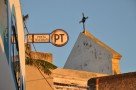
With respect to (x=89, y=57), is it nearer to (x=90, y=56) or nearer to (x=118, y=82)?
(x=90, y=56)

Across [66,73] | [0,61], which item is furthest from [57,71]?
[0,61]

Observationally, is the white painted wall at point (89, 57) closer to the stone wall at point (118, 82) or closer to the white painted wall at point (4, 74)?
the stone wall at point (118, 82)

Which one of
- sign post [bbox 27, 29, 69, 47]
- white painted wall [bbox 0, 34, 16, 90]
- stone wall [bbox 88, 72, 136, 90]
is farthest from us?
stone wall [bbox 88, 72, 136, 90]

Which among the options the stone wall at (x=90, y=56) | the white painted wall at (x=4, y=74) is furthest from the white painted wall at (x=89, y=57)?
the white painted wall at (x=4, y=74)

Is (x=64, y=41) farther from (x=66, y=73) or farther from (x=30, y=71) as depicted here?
(x=66, y=73)

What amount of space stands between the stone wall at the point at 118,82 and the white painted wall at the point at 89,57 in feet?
5.59

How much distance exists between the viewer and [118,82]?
Result: 91.2ft

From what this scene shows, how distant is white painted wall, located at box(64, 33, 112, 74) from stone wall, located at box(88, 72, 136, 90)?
5.59 ft

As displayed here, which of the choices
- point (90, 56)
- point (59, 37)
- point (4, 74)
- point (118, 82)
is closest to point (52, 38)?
point (59, 37)

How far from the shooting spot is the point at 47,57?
2156 cm

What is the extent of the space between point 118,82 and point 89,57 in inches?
153

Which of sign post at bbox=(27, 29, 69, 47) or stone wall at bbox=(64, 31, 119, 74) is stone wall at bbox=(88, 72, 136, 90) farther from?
sign post at bbox=(27, 29, 69, 47)

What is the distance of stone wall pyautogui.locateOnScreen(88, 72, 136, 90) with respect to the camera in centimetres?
2722

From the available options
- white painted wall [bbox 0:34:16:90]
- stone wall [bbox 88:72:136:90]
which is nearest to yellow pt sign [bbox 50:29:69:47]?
white painted wall [bbox 0:34:16:90]
